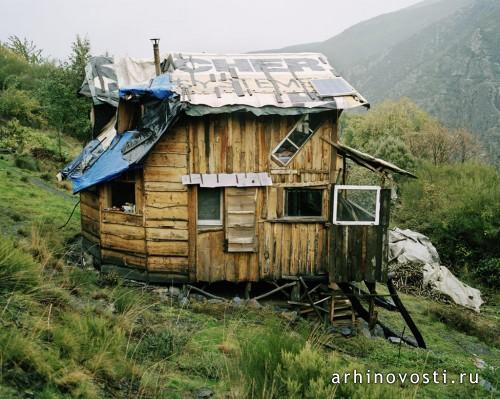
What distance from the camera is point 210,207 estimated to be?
1186cm

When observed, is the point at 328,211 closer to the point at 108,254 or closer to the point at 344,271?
the point at 344,271

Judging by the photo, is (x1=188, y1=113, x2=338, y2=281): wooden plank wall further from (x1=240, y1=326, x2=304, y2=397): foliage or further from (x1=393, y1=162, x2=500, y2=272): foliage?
(x1=393, y1=162, x2=500, y2=272): foliage

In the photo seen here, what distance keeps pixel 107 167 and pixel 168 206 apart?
192 cm

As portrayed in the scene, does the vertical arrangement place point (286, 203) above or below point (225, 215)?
above

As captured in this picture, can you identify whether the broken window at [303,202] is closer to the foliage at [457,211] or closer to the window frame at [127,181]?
the window frame at [127,181]

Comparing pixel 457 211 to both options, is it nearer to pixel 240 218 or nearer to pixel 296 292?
pixel 296 292

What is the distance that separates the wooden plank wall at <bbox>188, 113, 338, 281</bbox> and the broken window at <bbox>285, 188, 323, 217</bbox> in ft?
1.09

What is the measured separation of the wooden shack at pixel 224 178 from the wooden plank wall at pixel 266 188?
25 mm

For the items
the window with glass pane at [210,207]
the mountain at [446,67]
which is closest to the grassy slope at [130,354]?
the window with glass pane at [210,207]

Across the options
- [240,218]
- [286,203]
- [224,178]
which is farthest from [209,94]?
[286,203]

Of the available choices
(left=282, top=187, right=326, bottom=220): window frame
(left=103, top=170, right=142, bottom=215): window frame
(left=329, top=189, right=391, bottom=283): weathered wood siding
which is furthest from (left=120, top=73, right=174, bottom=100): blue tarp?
(left=329, top=189, right=391, bottom=283): weathered wood siding

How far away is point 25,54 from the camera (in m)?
47.8

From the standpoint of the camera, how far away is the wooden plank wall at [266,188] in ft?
37.5

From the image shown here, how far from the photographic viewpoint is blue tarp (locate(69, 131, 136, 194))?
1130cm
